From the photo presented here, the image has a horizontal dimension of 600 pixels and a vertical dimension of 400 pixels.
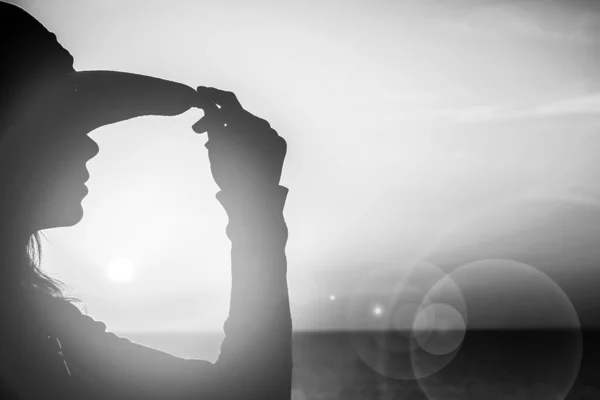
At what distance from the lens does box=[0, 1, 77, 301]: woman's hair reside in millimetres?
1618

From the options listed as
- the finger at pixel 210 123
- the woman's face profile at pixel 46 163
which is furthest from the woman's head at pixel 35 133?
the finger at pixel 210 123

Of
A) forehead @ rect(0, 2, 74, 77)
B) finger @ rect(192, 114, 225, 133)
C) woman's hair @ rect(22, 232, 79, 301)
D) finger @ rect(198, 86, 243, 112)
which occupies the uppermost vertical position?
forehead @ rect(0, 2, 74, 77)

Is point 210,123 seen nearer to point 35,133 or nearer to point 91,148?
point 91,148

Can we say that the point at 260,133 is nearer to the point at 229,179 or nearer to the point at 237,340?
the point at 229,179

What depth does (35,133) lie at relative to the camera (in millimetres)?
1611

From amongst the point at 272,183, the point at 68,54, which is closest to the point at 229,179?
the point at 272,183

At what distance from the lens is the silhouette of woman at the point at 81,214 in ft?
5.17

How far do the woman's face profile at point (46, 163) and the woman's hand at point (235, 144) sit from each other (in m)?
0.40

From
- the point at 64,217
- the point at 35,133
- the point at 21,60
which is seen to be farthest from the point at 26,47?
the point at 64,217

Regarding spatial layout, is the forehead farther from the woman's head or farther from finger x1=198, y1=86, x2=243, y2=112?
finger x1=198, y1=86, x2=243, y2=112

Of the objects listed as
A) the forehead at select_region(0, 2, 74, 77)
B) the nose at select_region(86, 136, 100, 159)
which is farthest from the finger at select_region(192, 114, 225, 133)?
the forehead at select_region(0, 2, 74, 77)

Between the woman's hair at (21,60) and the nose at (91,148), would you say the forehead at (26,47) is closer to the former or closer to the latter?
the woman's hair at (21,60)

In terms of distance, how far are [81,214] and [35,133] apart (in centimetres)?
31

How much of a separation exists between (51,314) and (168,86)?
85 cm
